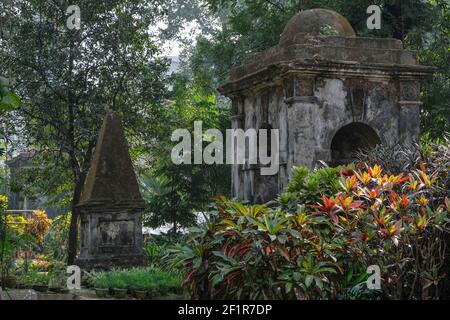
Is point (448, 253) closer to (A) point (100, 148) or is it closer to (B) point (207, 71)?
(A) point (100, 148)

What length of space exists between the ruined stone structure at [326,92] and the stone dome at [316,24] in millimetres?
17

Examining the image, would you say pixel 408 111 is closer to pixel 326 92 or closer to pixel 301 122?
pixel 326 92

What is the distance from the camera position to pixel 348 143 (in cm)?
1286

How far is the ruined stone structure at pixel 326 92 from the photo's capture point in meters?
11.2

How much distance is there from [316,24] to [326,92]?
54.5 inches

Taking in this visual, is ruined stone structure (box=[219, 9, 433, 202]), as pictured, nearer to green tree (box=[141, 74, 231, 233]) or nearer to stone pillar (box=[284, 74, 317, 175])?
stone pillar (box=[284, 74, 317, 175])

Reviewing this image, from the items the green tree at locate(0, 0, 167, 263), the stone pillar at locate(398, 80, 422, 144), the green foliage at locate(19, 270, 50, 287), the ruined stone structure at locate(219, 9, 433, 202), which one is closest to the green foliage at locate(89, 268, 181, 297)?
the green foliage at locate(19, 270, 50, 287)

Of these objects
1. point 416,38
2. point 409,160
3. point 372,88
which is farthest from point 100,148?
point 416,38

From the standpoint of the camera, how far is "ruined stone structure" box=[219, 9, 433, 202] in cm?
1116

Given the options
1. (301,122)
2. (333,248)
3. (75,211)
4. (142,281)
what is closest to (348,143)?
(301,122)

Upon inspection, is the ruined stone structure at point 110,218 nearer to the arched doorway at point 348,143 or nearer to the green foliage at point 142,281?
the green foliage at point 142,281

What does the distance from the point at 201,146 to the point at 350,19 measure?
16.5 feet

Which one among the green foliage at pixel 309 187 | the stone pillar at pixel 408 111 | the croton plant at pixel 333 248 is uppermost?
the stone pillar at pixel 408 111

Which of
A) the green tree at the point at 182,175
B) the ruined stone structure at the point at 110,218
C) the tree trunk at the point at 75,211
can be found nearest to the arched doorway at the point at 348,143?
the ruined stone structure at the point at 110,218
